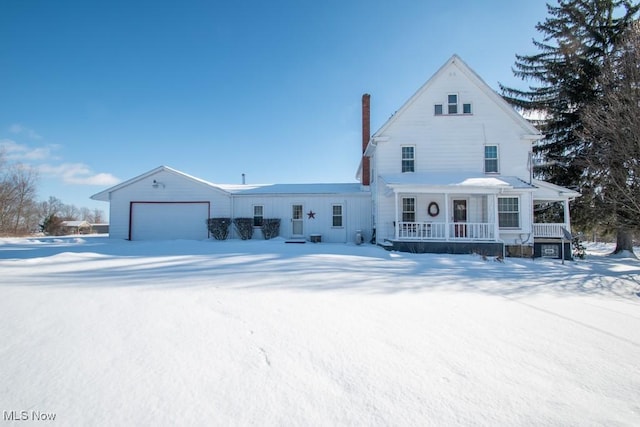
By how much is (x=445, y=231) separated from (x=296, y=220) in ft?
26.6

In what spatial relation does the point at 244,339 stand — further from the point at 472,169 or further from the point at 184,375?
the point at 472,169

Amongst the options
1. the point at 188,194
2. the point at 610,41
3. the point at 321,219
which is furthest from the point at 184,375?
the point at 610,41

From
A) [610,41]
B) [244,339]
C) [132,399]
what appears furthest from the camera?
[610,41]

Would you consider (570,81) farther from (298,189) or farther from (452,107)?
(298,189)

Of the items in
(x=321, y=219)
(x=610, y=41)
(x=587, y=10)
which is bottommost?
(x=321, y=219)

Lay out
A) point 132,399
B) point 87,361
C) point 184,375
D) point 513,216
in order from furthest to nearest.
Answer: point 513,216 < point 87,361 < point 184,375 < point 132,399

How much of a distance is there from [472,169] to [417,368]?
48.9ft

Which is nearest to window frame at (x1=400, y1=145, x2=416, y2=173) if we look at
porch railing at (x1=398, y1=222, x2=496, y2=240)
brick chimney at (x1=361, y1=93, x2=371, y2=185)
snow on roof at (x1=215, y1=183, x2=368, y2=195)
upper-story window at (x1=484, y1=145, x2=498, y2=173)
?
porch railing at (x1=398, y1=222, x2=496, y2=240)

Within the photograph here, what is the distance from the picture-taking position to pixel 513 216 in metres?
15.0

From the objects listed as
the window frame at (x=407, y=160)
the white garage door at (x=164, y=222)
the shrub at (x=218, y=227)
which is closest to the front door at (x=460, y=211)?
the window frame at (x=407, y=160)

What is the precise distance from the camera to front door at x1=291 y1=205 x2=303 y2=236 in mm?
17906

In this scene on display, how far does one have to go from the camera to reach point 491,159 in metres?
15.7

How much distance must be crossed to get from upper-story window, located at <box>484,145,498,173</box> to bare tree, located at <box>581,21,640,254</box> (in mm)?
3686

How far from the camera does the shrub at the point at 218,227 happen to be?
1723 centimetres
